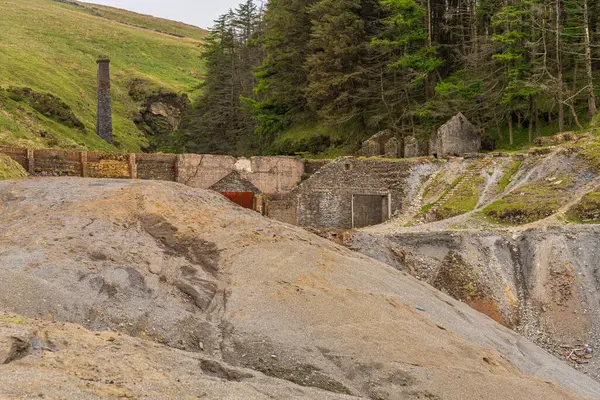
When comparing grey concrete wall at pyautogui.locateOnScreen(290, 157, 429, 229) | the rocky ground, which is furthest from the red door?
the rocky ground

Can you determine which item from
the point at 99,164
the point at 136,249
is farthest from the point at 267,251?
the point at 99,164

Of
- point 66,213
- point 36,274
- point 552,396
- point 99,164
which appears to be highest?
point 99,164

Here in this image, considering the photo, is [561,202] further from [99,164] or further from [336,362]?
[99,164]

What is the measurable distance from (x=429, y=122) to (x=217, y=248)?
21.4 m

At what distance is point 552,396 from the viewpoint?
10.2 metres

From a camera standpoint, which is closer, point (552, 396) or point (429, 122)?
point (552, 396)

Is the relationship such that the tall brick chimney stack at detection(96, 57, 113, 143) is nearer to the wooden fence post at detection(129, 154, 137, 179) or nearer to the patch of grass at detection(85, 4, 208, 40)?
the wooden fence post at detection(129, 154, 137, 179)

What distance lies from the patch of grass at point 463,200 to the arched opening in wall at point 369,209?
12.4 feet

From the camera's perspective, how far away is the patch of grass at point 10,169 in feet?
65.1

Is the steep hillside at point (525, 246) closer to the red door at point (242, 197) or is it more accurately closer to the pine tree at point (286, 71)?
the red door at point (242, 197)

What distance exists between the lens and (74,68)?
2354 inches

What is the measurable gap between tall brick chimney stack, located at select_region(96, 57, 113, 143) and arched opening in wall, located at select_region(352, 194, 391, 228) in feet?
80.0

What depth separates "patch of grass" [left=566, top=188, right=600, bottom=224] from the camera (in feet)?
59.2

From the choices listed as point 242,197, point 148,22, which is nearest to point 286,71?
point 242,197
